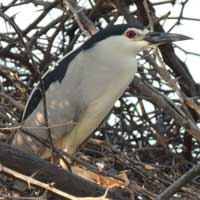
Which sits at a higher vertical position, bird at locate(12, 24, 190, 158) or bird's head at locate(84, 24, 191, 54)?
bird's head at locate(84, 24, 191, 54)

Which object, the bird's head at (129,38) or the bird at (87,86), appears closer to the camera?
the bird's head at (129,38)

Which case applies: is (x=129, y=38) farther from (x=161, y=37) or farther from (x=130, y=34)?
(x=161, y=37)

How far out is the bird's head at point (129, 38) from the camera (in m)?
2.42

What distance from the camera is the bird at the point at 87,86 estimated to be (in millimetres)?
2533

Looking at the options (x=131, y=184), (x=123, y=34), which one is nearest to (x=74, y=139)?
(x=123, y=34)

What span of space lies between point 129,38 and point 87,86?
0.21m

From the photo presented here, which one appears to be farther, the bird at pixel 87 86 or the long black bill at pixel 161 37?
the bird at pixel 87 86

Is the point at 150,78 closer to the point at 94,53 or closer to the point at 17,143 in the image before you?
the point at 94,53

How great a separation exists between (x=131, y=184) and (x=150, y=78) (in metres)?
Result: 0.89

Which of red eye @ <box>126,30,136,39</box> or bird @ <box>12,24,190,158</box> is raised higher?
red eye @ <box>126,30,136,39</box>

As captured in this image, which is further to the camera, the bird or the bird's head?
the bird

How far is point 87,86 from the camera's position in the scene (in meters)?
2.56

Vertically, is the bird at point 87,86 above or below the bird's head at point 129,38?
below

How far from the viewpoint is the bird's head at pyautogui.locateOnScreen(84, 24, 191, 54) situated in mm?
2422
